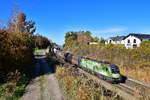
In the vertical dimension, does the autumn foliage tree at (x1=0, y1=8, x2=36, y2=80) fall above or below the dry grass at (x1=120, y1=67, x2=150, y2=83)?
above

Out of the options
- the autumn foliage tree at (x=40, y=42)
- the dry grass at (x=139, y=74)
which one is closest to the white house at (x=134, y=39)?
the dry grass at (x=139, y=74)

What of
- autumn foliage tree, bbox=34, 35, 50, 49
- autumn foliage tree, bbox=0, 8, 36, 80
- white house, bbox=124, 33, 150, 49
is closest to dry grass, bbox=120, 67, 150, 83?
autumn foliage tree, bbox=0, 8, 36, 80

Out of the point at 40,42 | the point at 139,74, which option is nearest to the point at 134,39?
the point at 139,74

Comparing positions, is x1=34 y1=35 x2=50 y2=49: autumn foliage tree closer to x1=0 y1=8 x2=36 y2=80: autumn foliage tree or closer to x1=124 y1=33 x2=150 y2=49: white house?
x1=124 y1=33 x2=150 y2=49: white house

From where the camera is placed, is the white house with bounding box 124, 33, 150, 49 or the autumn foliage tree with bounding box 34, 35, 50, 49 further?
the autumn foliage tree with bounding box 34, 35, 50, 49

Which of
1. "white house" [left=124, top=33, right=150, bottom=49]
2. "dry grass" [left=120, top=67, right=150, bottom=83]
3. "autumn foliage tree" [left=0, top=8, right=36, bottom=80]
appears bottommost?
"dry grass" [left=120, top=67, right=150, bottom=83]

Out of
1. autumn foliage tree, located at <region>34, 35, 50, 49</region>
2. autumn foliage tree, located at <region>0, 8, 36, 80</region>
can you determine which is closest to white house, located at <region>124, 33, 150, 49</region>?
autumn foliage tree, located at <region>0, 8, 36, 80</region>

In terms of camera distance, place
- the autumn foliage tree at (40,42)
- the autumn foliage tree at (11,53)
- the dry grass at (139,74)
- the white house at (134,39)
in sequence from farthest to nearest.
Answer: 1. the autumn foliage tree at (40,42)
2. the white house at (134,39)
3. the dry grass at (139,74)
4. the autumn foliage tree at (11,53)

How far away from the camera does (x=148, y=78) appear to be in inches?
511

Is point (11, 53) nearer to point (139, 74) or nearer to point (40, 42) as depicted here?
point (139, 74)

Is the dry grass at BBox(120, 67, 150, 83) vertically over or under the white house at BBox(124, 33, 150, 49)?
under

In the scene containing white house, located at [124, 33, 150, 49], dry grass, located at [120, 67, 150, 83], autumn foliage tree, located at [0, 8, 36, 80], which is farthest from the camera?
white house, located at [124, 33, 150, 49]

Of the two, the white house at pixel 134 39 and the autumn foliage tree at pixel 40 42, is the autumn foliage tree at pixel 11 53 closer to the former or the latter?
the white house at pixel 134 39

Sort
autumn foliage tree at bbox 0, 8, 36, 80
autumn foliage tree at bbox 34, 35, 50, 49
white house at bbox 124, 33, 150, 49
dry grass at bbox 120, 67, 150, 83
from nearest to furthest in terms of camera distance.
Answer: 1. autumn foliage tree at bbox 0, 8, 36, 80
2. dry grass at bbox 120, 67, 150, 83
3. white house at bbox 124, 33, 150, 49
4. autumn foliage tree at bbox 34, 35, 50, 49
